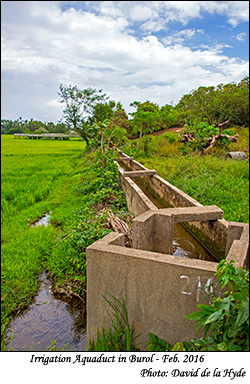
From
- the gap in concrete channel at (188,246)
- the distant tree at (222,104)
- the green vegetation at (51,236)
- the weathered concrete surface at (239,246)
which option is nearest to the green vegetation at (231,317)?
the weathered concrete surface at (239,246)

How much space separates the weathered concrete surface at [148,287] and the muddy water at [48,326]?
72 centimetres

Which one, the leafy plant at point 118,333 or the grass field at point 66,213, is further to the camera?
the grass field at point 66,213

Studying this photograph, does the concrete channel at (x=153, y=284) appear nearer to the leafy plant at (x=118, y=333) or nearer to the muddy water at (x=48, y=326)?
the leafy plant at (x=118, y=333)

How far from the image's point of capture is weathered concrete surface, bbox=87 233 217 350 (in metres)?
2.08

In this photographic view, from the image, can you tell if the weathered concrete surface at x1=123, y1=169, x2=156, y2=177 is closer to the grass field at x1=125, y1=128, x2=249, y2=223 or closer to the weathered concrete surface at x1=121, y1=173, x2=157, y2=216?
the grass field at x1=125, y1=128, x2=249, y2=223

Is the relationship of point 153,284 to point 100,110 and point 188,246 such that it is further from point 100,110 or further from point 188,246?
point 100,110

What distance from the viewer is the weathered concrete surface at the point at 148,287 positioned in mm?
2084

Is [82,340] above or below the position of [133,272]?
below

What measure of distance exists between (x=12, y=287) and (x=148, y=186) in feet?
16.1

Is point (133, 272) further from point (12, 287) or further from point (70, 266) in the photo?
point (12, 287)

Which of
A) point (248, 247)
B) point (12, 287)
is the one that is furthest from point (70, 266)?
point (248, 247)
